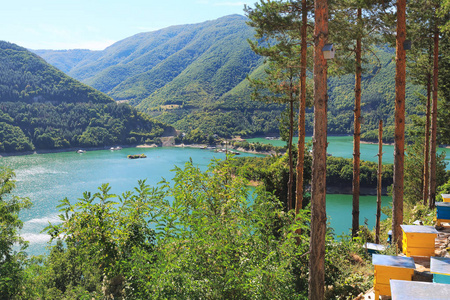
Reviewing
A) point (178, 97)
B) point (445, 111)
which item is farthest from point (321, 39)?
point (178, 97)

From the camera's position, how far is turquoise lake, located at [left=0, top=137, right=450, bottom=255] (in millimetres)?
29250

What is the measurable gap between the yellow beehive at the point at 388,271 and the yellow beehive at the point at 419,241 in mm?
922

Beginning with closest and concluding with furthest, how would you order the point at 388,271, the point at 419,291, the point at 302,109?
the point at 419,291, the point at 388,271, the point at 302,109

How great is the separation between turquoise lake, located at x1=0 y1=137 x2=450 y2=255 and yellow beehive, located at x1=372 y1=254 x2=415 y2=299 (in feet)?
39.0

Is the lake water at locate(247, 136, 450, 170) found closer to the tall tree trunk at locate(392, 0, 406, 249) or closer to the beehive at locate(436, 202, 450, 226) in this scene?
the beehive at locate(436, 202, 450, 226)

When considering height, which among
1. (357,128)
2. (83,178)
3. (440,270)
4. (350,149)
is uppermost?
(357,128)

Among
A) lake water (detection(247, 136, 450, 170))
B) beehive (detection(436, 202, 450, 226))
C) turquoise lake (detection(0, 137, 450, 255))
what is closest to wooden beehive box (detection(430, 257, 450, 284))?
beehive (detection(436, 202, 450, 226))

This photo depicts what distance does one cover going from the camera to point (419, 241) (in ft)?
16.2

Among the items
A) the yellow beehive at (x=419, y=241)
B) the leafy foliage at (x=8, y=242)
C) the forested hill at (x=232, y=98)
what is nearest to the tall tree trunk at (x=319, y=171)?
the yellow beehive at (x=419, y=241)

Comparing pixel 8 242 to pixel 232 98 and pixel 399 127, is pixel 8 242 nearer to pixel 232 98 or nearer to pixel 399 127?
pixel 399 127

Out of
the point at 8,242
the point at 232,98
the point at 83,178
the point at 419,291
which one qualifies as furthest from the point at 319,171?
the point at 232,98

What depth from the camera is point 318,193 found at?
3.78m

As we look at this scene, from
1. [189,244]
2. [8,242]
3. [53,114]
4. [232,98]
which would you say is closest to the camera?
[189,244]

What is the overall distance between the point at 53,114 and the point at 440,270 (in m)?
108
